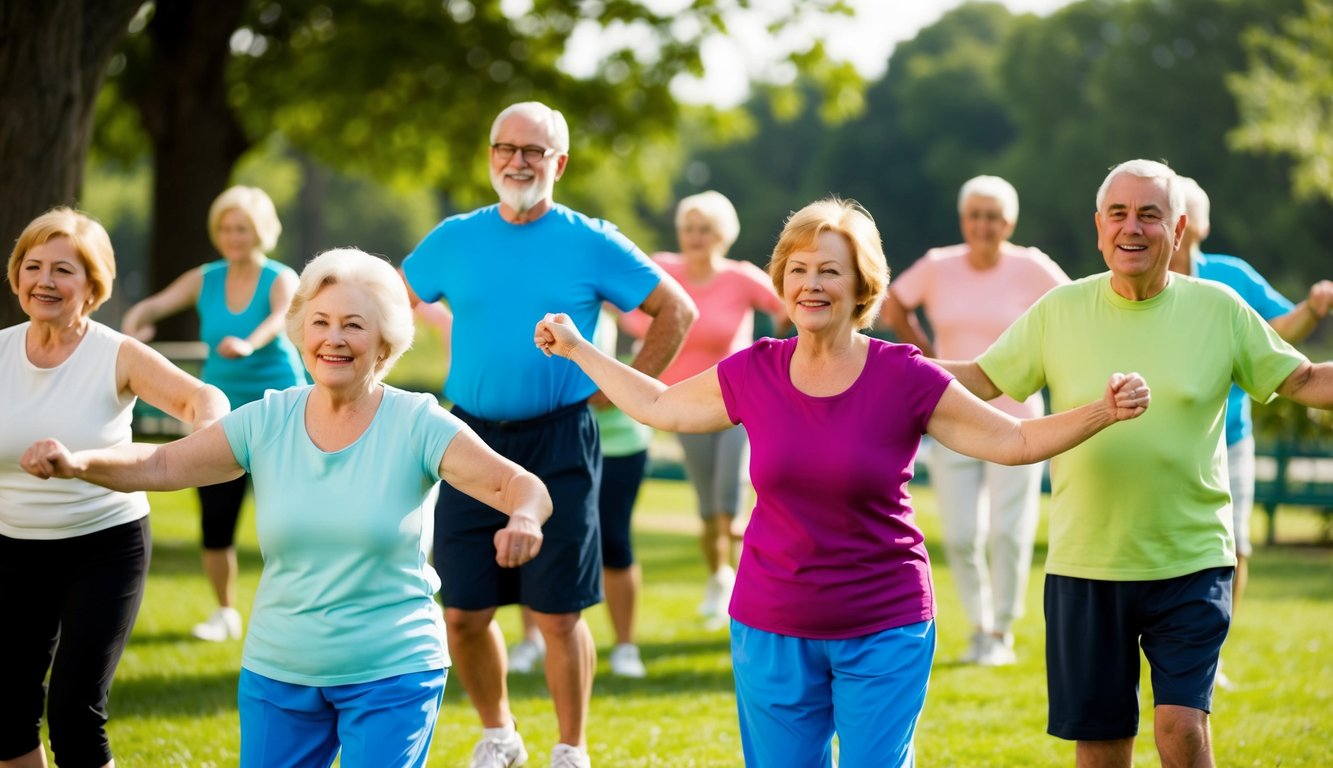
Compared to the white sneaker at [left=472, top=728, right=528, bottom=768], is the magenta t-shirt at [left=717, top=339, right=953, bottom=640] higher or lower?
higher

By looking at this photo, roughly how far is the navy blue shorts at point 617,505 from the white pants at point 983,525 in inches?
64.7

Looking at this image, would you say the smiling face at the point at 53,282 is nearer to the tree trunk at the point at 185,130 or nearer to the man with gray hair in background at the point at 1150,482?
the man with gray hair in background at the point at 1150,482

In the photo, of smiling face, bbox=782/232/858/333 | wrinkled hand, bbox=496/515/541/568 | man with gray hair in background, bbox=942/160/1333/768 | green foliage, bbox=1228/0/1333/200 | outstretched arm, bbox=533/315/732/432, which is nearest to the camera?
wrinkled hand, bbox=496/515/541/568

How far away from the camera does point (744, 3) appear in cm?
1998

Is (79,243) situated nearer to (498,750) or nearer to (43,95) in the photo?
(498,750)

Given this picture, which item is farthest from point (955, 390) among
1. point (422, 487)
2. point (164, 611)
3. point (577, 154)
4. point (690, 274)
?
point (577, 154)

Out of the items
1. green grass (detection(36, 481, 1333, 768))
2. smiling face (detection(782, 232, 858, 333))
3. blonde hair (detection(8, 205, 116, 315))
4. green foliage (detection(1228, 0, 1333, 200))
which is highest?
green foliage (detection(1228, 0, 1333, 200))

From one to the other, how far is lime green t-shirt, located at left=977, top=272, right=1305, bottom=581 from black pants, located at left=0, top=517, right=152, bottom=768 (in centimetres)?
293

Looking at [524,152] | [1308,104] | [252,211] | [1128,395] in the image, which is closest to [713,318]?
[252,211]

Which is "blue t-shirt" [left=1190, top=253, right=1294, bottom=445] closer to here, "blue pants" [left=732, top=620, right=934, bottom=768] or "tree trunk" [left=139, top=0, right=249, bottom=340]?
"blue pants" [left=732, top=620, right=934, bottom=768]

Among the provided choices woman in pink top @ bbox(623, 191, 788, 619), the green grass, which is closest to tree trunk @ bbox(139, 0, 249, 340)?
the green grass

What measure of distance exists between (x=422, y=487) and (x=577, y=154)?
18142 mm

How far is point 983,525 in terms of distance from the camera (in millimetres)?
8648

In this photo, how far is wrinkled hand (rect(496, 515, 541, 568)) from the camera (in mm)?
3506
